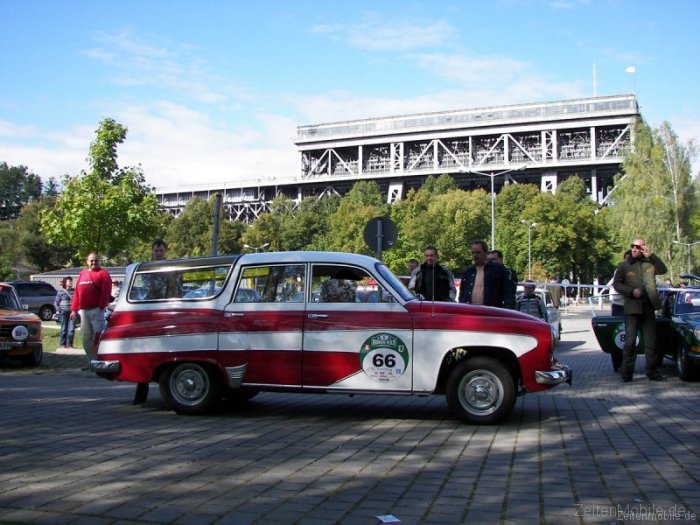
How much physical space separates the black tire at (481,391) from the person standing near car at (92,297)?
7024 millimetres

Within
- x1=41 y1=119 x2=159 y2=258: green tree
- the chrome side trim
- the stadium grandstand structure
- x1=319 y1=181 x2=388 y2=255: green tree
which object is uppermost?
the stadium grandstand structure

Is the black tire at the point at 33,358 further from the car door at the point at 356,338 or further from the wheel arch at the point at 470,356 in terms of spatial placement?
the wheel arch at the point at 470,356

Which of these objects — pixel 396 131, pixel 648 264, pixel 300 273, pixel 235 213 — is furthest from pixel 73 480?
pixel 235 213

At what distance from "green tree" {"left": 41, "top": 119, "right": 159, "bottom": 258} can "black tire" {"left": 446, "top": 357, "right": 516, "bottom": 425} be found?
79.7ft

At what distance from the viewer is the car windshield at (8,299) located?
15.0m

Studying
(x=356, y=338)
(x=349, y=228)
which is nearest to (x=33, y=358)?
(x=356, y=338)

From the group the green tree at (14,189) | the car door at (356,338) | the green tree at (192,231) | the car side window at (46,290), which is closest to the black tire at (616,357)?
the car door at (356,338)

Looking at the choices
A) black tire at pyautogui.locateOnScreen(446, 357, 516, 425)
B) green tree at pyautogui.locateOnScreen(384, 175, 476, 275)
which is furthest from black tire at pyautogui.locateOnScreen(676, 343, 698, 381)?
green tree at pyautogui.locateOnScreen(384, 175, 476, 275)

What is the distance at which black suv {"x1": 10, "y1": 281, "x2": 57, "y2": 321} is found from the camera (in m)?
32.8

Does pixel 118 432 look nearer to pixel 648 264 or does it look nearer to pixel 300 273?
pixel 300 273

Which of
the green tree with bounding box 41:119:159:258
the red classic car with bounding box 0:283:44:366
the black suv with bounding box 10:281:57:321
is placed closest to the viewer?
the red classic car with bounding box 0:283:44:366

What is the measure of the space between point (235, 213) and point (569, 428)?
13496cm

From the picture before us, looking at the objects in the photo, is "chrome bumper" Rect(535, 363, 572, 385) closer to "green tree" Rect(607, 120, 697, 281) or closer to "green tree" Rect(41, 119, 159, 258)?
"green tree" Rect(41, 119, 159, 258)

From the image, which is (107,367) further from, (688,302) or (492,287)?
(688,302)
